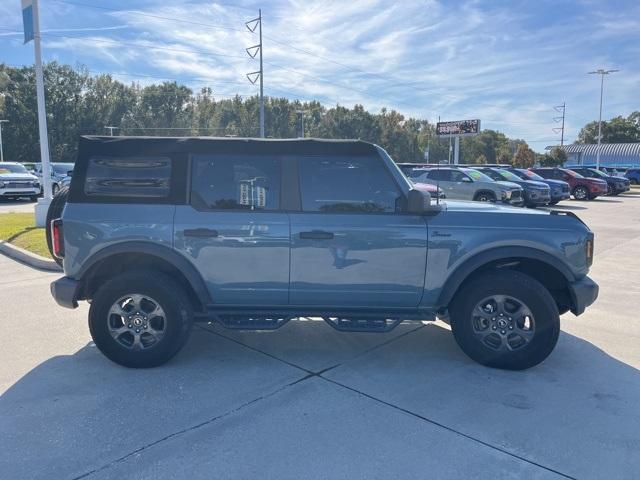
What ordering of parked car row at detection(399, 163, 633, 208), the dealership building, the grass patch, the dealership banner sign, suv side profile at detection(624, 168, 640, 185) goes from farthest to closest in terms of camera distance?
the dealership building
suv side profile at detection(624, 168, 640, 185)
the dealership banner sign
parked car row at detection(399, 163, 633, 208)
the grass patch

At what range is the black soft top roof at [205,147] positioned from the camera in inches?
163

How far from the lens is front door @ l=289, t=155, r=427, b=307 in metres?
4.02

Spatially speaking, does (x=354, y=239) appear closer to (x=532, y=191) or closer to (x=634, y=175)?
(x=532, y=191)

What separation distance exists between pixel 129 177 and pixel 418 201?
2.43m

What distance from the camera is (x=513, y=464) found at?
286cm

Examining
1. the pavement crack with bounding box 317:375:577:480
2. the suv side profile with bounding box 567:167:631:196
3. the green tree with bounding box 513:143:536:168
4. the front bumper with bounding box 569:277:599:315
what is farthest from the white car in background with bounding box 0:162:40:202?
the green tree with bounding box 513:143:536:168

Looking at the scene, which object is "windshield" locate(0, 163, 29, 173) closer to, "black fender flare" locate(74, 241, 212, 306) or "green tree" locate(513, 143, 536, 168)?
"black fender flare" locate(74, 241, 212, 306)

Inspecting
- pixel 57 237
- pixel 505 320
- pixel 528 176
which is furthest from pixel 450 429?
pixel 528 176

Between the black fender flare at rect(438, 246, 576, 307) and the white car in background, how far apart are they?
20.6m

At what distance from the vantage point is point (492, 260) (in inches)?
160

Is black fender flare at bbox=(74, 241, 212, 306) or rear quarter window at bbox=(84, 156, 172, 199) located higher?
rear quarter window at bbox=(84, 156, 172, 199)

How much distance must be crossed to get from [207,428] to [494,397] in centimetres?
211

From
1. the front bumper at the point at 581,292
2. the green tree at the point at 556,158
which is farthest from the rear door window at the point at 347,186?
the green tree at the point at 556,158

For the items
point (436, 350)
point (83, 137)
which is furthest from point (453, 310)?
point (83, 137)
